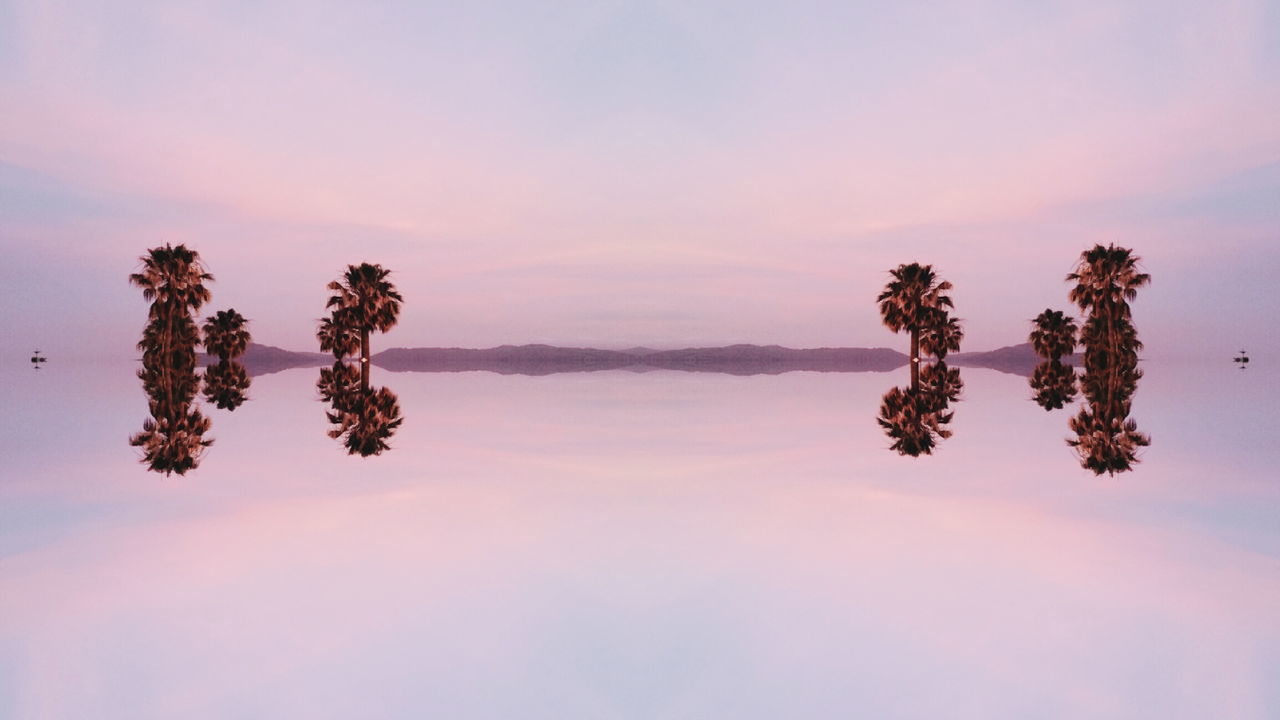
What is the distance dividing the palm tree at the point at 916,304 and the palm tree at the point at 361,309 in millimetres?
31980

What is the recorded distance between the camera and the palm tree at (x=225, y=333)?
64.2 meters

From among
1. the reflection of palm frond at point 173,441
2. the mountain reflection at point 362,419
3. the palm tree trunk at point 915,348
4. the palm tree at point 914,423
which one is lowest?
the reflection of palm frond at point 173,441

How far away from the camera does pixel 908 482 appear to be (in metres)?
14.0

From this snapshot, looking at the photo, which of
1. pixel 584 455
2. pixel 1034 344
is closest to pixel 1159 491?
pixel 584 455

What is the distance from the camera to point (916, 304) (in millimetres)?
59875

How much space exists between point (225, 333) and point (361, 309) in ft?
37.7

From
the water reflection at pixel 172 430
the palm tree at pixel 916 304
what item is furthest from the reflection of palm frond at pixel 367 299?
the palm tree at pixel 916 304

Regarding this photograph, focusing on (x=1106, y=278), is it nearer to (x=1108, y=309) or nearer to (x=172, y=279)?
(x=1108, y=309)

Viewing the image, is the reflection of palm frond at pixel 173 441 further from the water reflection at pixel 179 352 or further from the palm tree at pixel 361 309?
the palm tree at pixel 361 309

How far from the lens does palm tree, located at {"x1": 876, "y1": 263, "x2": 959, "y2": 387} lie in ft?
196

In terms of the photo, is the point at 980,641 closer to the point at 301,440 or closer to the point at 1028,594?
the point at 1028,594

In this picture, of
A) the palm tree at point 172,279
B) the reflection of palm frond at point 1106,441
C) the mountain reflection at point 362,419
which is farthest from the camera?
the palm tree at point 172,279

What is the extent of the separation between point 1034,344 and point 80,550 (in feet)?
213

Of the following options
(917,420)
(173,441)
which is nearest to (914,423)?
(917,420)
